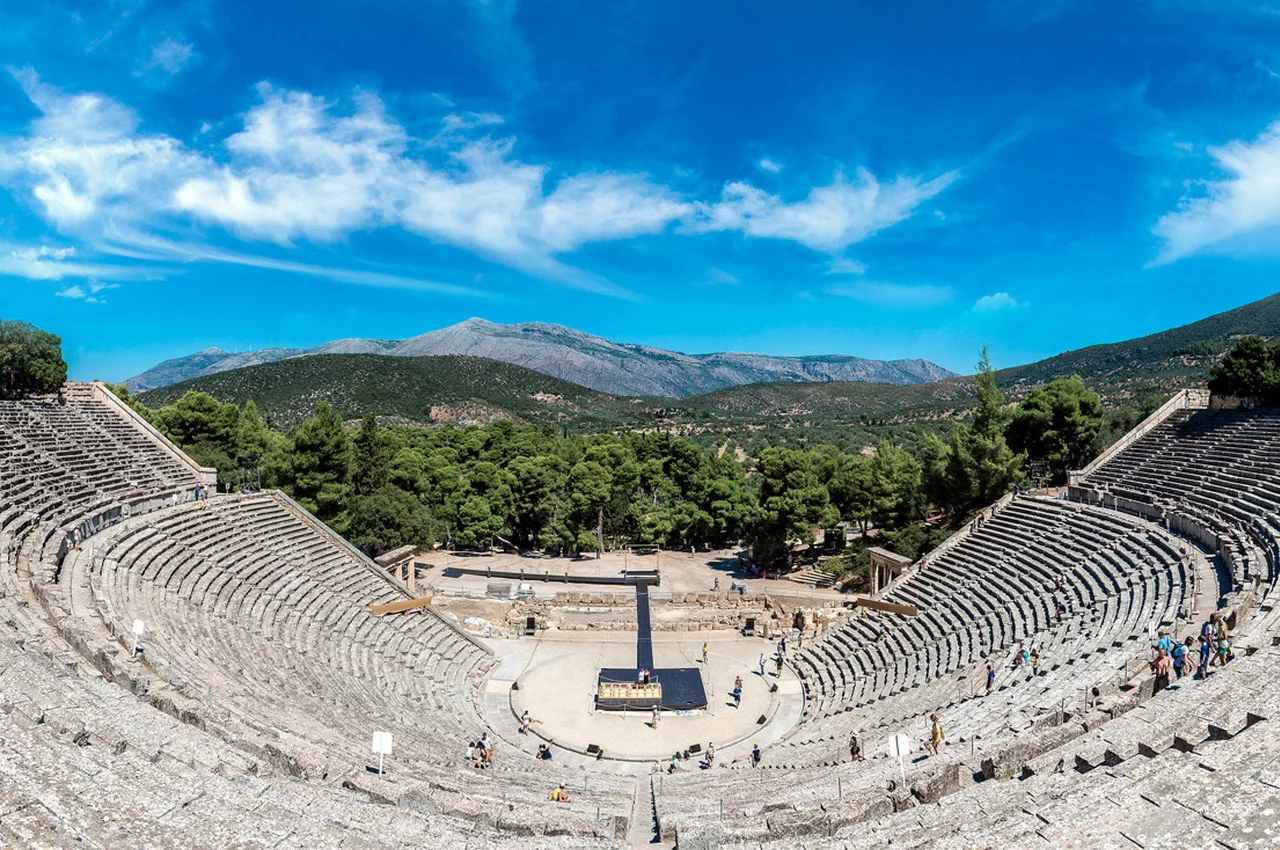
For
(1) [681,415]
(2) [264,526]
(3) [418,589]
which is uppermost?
(1) [681,415]

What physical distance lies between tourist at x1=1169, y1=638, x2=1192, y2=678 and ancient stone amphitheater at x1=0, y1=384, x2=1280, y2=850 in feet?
2.15

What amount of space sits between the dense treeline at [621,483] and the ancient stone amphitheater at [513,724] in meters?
4.95

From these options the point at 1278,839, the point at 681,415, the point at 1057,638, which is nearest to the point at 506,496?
the point at 1057,638

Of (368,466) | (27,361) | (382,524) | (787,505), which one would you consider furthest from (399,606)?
(27,361)

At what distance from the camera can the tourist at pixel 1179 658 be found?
12.0 metres

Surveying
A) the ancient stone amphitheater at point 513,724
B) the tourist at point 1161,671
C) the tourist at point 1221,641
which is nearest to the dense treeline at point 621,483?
the ancient stone amphitheater at point 513,724

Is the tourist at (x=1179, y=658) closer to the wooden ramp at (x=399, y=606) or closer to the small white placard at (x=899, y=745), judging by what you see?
the small white placard at (x=899, y=745)

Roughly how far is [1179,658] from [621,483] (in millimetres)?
32137

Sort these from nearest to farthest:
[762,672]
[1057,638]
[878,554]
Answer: [1057,638] < [762,672] < [878,554]

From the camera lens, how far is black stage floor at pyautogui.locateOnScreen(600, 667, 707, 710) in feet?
66.8

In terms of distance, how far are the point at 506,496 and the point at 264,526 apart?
50.1 ft

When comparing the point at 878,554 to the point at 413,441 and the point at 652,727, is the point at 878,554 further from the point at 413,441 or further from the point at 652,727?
the point at 413,441

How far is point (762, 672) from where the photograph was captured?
2316cm

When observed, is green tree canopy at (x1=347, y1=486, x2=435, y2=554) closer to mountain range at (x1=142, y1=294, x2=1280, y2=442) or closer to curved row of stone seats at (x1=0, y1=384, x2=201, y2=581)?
curved row of stone seats at (x1=0, y1=384, x2=201, y2=581)
